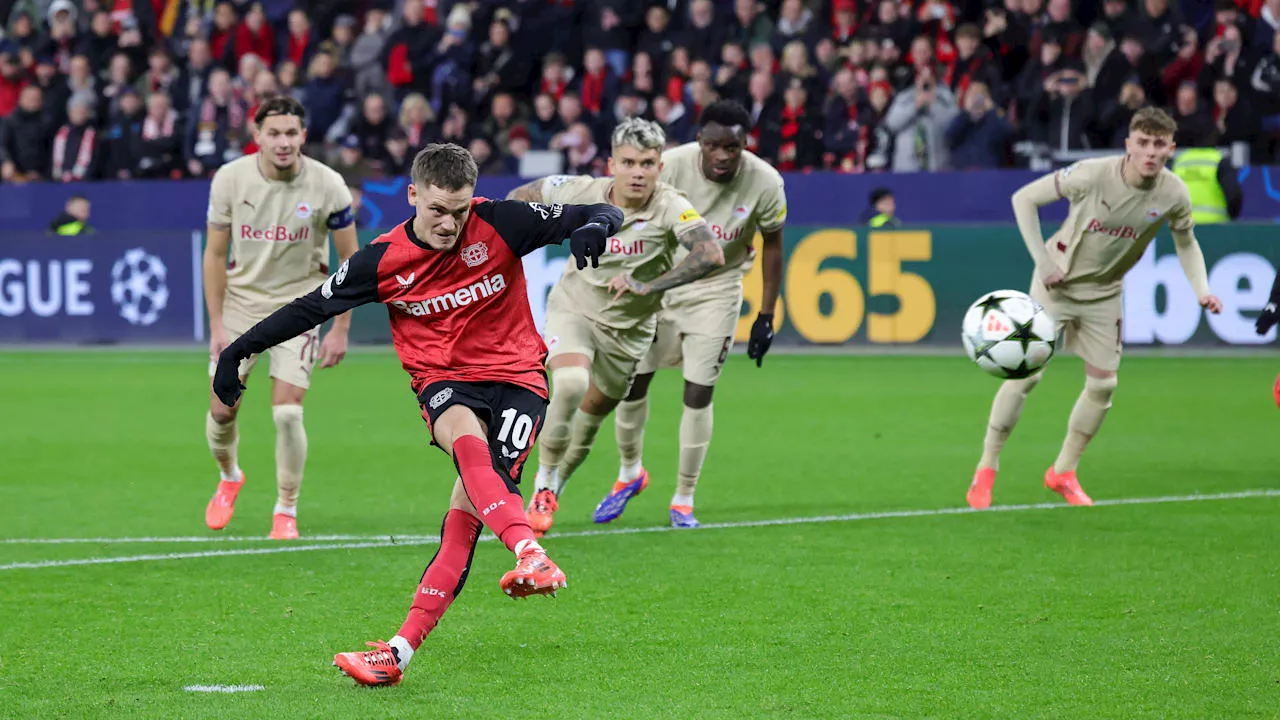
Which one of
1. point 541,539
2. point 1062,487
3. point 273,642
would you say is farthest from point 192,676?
point 1062,487

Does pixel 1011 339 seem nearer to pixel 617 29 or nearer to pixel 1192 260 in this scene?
pixel 1192 260

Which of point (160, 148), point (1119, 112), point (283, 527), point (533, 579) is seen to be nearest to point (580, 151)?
point (160, 148)

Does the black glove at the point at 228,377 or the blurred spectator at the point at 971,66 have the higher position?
the blurred spectator at the point at 971,66

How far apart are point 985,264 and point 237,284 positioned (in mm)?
10555

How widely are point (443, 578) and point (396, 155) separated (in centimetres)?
1623

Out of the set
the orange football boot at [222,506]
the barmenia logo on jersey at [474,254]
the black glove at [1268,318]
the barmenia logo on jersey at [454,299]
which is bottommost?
the orange football boot at [222,506]

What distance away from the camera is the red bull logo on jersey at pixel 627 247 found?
27.0 ft

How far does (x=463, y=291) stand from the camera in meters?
5.48

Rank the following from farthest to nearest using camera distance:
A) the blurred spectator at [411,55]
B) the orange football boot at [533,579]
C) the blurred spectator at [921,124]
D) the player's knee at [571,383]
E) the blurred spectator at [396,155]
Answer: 1. the blurred spectator at [411,55]
2. the blurred spectator at [396,155]
3. the blurred spectator at [921,124]
4. the player's knee at [571,383]
5. the orange football boot at [533,579]

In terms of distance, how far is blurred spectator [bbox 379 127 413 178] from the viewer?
21.0m

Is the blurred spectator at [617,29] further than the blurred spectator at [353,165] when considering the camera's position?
Yes

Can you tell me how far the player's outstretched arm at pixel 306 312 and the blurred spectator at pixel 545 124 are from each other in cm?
1579

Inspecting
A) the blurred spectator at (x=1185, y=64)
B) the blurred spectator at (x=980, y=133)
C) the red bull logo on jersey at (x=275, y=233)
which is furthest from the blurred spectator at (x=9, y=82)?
the red bull logo on jersey at (x=275, y=233)

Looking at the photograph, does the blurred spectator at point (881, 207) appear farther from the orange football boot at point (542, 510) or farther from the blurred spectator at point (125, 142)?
the orange football boot at point (542, 510)
